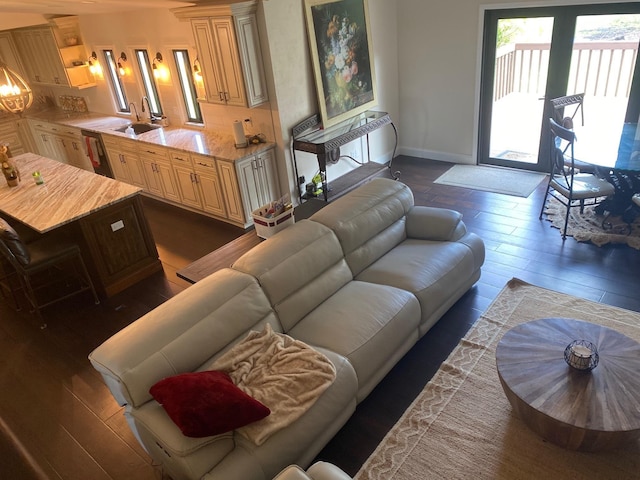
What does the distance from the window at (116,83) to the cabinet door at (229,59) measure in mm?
2739

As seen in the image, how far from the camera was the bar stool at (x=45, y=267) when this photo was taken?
381 cm

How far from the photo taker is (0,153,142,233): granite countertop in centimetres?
399

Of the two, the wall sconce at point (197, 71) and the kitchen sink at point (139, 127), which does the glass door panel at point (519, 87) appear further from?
the kitchen sink at point (139, 127)

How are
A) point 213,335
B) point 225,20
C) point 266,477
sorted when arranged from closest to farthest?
point 266,477 < point 213,335 < point 225,20

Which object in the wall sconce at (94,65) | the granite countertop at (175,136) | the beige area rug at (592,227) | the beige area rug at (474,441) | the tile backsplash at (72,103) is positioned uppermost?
the wall sconce at (94,65)

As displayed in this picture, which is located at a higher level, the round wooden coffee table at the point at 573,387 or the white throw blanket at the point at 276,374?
the white throw blanket at the point at 276,374

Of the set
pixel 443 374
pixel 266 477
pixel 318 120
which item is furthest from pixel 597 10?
pixel 266 477

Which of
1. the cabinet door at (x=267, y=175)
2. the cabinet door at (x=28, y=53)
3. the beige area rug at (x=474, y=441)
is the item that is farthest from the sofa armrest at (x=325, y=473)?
the cabinet door at (x=28, y=53)

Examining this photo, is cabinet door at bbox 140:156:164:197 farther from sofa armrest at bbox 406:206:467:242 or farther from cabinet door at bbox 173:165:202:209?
sofa armrest at bbox 406:206:467:242

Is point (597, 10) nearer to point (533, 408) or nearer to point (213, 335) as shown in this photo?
point (533, 408)

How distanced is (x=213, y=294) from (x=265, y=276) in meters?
0.36

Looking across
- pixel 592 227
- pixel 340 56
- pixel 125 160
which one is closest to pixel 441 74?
pixel 340 56

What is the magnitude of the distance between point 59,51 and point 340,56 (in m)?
4.53

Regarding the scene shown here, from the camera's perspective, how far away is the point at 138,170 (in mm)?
6305
